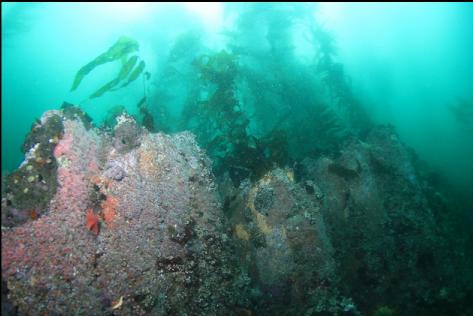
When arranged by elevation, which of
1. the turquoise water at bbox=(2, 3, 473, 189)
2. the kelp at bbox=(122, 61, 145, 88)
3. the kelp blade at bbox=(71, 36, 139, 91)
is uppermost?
the turquoise water at bbox=(2, 3, 473, 189)

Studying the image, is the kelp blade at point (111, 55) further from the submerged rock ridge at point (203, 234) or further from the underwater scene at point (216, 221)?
the submerged rock ridge at point (203, 234)

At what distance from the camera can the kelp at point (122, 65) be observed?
609 centimetres

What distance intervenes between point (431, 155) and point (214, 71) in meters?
24.5

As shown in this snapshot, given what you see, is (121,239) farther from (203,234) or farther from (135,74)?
(135,74)

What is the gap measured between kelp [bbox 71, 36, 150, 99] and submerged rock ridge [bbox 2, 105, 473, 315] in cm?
Result: 203

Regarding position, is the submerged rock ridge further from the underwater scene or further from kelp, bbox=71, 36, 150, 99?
kelp, bbox=71, 36, 150, 99

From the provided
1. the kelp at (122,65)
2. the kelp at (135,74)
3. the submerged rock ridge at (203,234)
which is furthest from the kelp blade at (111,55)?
the submerged rock ridge at (203,234)

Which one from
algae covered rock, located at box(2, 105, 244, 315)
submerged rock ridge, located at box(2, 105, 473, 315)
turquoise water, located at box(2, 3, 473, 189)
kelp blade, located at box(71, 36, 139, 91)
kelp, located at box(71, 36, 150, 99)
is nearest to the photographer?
algae covered rock, located at box(2, 105, 244, 315)

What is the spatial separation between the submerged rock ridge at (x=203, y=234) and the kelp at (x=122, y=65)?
6.65 ft

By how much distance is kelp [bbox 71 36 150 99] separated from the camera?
609 centimetres

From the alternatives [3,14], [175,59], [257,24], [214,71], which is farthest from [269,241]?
[3,14]

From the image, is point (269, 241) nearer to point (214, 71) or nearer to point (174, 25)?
point (214, 71)

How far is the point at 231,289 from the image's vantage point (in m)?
4.02

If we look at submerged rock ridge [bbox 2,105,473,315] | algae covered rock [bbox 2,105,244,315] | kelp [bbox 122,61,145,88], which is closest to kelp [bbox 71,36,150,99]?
kelp [bbox 122,61,145,88]
